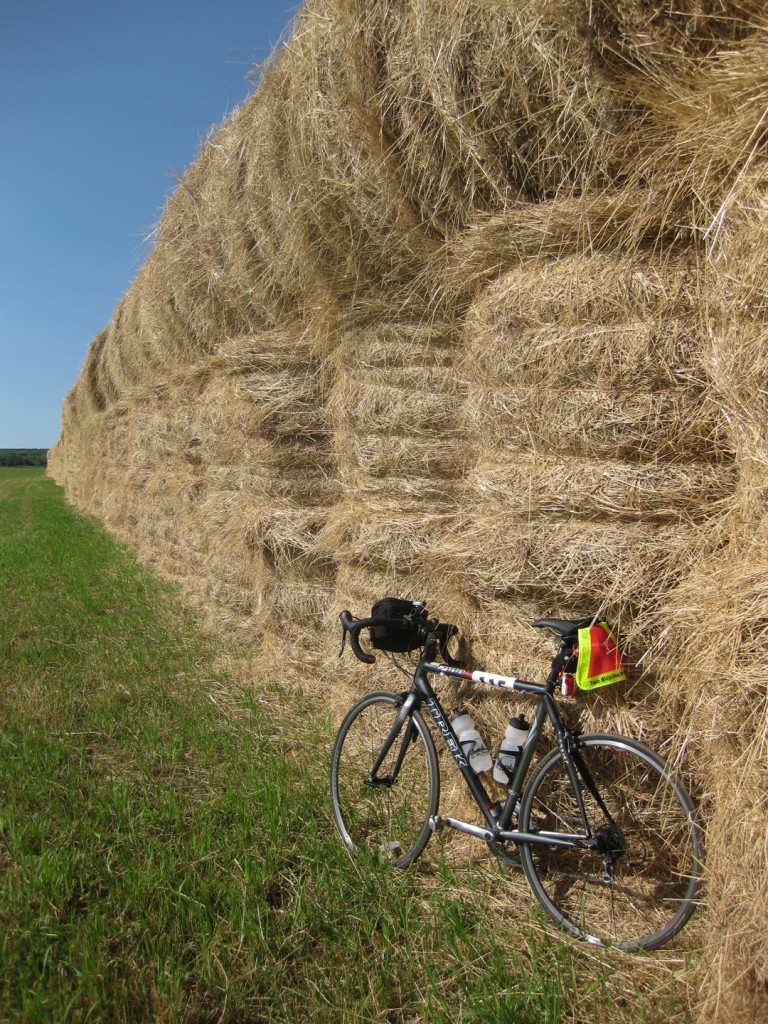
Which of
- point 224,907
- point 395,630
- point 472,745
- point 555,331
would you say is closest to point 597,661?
point 472,745

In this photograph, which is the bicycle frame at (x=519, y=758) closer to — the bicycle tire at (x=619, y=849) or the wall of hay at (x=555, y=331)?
the bicycle tire at (x=619, y=849)

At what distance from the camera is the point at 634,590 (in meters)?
2.52

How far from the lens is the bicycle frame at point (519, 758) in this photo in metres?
2.52

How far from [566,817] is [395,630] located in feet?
3.20

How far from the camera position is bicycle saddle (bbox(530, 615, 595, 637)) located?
2.55 meters

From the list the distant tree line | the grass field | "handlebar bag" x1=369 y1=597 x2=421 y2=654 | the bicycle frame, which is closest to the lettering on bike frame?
the bicycle frame

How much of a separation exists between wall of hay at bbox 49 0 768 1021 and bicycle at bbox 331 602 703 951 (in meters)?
0.15

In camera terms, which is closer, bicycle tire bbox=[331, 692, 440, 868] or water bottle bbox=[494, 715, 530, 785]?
water bottle bbox=[494, 715, 530, 785]

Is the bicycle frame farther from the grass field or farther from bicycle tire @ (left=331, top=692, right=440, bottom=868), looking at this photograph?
the grass field

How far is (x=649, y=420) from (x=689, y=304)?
0.40 meters

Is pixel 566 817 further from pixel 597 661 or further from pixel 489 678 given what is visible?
pixel 597 661

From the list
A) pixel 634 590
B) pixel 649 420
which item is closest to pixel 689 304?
pixel 649 420

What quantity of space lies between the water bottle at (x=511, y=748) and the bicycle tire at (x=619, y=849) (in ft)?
0.44

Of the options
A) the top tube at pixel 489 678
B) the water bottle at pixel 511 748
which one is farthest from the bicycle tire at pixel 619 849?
the top tube at pixel 489 678
